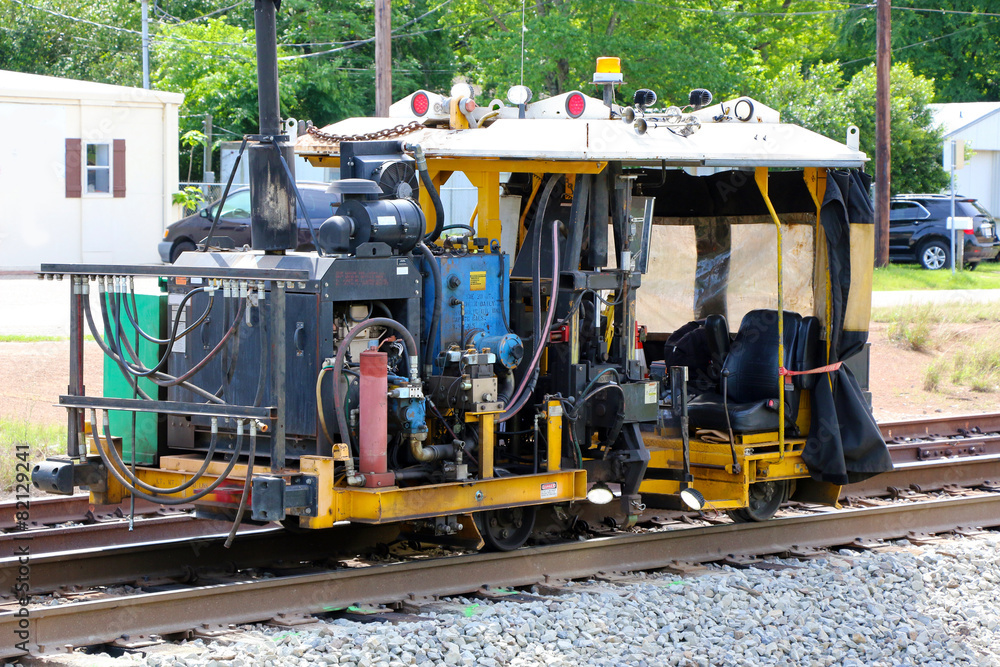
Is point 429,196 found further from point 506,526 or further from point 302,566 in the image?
point 302,566

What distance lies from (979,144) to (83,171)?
83.2ft

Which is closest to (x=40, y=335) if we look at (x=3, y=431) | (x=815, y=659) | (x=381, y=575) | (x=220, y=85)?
(x=3, y=431)

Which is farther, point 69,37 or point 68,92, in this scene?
point 69,37

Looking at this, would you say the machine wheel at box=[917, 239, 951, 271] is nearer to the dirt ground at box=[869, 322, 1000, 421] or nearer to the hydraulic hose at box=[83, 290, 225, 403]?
the dirt ground at box=[869, 322, 1000, 421]

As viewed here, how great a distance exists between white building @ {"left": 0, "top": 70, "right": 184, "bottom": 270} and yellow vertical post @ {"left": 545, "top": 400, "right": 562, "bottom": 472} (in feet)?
59.1

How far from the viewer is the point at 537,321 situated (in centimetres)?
738

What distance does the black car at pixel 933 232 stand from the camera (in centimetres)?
2762

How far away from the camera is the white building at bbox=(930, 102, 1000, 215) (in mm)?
37312

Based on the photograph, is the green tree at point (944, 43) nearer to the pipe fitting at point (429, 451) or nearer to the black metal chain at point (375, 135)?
the black metal chain at point (375, 135)

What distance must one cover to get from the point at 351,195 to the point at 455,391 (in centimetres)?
116

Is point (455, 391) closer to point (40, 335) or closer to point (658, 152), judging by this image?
point (658, 152)

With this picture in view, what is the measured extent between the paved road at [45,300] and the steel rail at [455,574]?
321 inches

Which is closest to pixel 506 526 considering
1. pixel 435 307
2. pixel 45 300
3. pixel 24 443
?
pixel 435 307

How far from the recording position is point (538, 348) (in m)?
7.31
